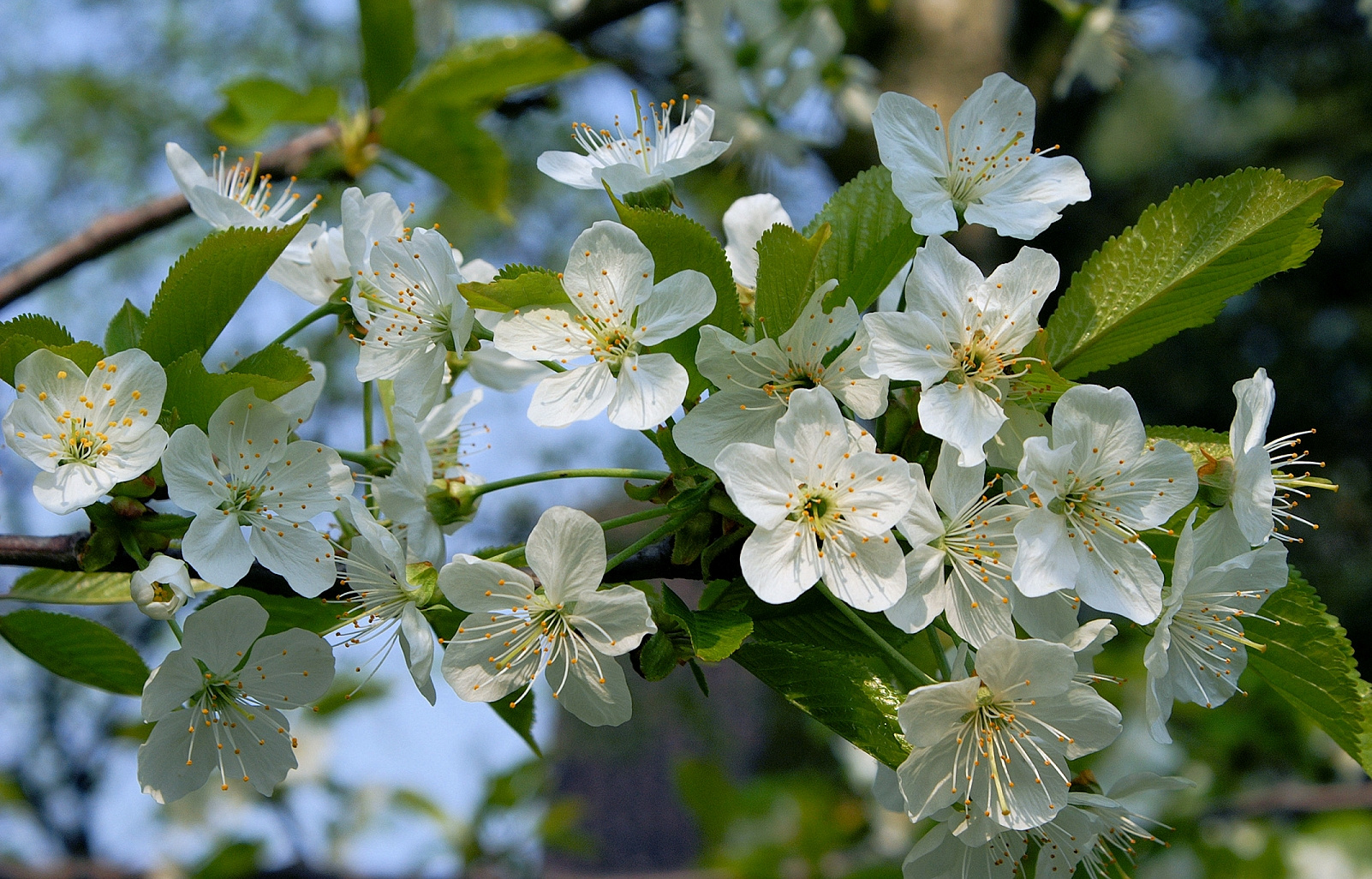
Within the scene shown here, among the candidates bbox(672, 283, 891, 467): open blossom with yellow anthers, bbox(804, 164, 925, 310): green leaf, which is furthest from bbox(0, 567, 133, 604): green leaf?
bbox(804, 164, 925, 310): green leaf

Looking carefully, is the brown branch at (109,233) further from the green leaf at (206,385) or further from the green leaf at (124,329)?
the green leaf at (206,385)

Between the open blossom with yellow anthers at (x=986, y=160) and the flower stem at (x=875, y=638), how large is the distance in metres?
0.37

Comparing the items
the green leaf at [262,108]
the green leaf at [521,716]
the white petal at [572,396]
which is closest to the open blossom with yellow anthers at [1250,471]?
the white petal at [572,396]

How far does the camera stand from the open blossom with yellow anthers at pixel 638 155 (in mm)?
969

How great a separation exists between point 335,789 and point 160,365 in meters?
3.10

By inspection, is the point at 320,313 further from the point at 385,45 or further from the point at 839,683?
the point at 385,45

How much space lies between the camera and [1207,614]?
3.06 feet

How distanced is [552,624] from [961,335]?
443mm

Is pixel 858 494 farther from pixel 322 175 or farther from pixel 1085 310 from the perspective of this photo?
pixel 322 175

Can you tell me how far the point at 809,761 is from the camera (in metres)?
5.51

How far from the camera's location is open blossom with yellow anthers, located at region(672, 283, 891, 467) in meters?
0.88

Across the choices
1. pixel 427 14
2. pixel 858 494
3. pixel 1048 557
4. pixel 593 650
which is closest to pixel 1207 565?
pixel 1048 557

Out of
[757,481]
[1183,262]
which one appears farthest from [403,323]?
[1183,262]

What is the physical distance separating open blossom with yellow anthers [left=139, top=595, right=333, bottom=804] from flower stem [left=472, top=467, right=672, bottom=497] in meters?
0.21
